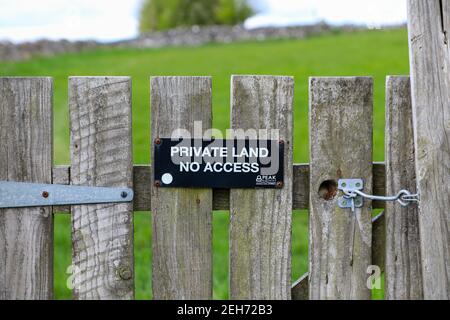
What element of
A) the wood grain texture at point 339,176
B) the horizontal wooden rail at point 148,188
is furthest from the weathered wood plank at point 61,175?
the wood grain texture at point 339,176

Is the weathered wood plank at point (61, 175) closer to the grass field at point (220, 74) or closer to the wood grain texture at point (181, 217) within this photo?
the wood grain texture at point (181, 217)

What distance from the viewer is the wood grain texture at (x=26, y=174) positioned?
98.1 inches

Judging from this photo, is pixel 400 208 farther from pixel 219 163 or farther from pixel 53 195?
pixel 53 195

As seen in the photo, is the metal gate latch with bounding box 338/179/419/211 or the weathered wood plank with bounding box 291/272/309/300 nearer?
the metal gate latch with bounding box 338/179/419/211

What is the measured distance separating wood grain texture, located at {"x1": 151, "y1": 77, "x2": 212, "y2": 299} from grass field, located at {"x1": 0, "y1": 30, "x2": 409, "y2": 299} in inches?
75.0

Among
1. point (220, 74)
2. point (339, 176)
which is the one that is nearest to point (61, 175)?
point (339, 176)

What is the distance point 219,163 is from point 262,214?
231mm

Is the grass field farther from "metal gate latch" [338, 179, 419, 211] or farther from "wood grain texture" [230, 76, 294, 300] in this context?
"metal gate latch" [338, 179, 419, 211]

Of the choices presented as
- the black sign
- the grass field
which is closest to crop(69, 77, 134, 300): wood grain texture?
the black sign

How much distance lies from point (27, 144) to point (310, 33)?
26.6m

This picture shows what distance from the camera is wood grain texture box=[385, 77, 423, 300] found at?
8.31ft

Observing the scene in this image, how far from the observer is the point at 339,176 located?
2.52m

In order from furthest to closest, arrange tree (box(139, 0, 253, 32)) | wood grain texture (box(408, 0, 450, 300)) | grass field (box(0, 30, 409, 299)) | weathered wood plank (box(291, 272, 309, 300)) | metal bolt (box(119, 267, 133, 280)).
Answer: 1. tree (box(139, 0, 253, 32))
2. grass field (box(0, 30, 409, 299))
3. weathered wood plank (box(291, 272, 309, 300))
4. metal bolt (box(119, 267, 133, 280))
5. wood grain texture (box(408, 0, 450, 300))

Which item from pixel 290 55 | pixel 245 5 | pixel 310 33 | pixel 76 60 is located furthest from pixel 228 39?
pixel 245 5
